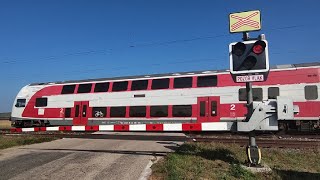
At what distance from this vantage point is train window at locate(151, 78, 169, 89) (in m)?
21.0

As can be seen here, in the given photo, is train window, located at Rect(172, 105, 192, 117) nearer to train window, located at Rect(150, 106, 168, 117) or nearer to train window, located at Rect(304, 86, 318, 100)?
train window, located at Rect(150, 106, 168, 117)

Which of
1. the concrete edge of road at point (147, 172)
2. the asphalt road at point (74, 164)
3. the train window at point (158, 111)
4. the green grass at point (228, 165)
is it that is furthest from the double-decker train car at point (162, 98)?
the concrete edge of road at point (147, 172)

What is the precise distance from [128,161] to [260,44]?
4328 mm

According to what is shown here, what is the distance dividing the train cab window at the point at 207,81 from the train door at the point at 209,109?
0.82m

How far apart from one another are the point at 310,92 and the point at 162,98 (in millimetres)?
8680

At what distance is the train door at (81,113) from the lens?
2331 centimetres

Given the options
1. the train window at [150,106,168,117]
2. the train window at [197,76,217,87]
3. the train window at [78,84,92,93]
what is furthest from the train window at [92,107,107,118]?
the train window at [197,76,217,87]

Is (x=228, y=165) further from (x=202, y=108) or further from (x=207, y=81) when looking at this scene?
(x=207, y=81)

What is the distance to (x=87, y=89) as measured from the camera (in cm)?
2369

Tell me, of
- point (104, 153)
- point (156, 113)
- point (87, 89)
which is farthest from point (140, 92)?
point (104, 153)

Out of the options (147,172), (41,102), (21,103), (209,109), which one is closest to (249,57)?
(147,172)

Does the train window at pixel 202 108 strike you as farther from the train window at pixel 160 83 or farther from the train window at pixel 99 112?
the train window at pixel 99 112

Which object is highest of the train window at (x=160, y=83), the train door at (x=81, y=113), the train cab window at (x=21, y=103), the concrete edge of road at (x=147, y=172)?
the train window at (x=160, y=83)

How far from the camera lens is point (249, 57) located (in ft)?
24.9
